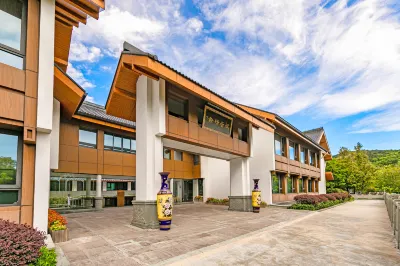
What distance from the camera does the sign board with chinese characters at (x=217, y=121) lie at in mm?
11711

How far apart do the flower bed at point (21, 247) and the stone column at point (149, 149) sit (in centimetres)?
444

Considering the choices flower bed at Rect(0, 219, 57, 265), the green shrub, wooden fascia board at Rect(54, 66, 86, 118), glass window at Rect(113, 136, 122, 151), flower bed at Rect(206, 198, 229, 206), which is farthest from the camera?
flower bed at Rect(206, 198, 229, 206)

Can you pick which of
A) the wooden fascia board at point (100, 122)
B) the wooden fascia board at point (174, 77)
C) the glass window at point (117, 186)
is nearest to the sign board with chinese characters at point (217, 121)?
the wooden fascia board at point (174, 77)

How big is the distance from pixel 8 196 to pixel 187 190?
20570 millimetres

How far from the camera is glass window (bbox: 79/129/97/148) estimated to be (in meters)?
15.9

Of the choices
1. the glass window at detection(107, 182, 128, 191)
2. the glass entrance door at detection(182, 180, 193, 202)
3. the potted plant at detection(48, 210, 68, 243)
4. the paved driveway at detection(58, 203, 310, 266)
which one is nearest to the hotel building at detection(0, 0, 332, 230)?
the glass window at detection(107, 182, 128, 191)

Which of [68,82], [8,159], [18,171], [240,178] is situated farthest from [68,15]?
[240,178]

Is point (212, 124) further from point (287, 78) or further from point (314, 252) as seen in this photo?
point (287, 78)

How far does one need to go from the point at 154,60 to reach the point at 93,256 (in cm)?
563

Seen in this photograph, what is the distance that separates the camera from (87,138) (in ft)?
53.3

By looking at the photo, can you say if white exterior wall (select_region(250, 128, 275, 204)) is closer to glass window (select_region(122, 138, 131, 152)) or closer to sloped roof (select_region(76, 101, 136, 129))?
glass window (select_region(122, 138, 131, 152))

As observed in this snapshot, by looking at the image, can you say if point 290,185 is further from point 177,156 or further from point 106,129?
point 106,129

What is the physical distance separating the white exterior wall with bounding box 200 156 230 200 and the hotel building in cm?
13

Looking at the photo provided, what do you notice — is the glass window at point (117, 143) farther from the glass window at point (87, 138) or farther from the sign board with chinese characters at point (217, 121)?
the sign board with chinese characters at point (217, 121)
